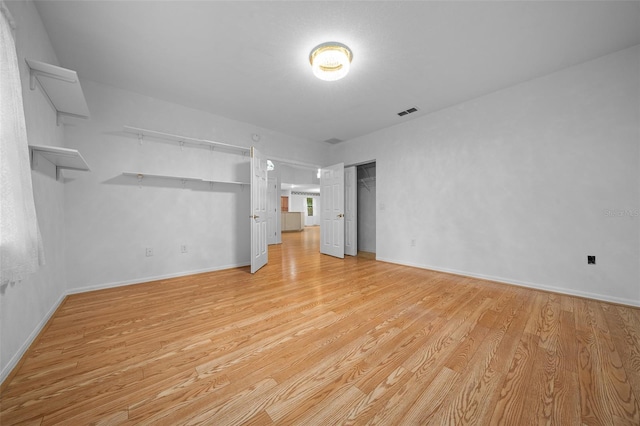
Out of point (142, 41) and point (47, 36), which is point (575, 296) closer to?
point (142, 41)

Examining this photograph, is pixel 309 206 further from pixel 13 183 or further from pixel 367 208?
pixel 13 183

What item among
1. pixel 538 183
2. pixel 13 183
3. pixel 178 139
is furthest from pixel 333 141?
pixel 13 183

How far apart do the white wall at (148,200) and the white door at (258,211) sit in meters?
0.31

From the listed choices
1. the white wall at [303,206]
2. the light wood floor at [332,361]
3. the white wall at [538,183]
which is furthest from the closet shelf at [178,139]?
the white wall at [303,206]

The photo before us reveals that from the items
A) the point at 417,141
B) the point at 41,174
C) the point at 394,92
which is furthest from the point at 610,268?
the point at 41,174

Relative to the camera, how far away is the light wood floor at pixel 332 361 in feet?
3.50

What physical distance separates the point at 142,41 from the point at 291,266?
3.59 metres

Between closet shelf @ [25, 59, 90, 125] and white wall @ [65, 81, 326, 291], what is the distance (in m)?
0.63

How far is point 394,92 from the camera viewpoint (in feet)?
10.1

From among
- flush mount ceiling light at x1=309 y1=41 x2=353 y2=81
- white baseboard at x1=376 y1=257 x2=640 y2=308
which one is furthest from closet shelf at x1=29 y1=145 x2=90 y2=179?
white baseboard at x1=376 y1=257 x2=640 y2=308

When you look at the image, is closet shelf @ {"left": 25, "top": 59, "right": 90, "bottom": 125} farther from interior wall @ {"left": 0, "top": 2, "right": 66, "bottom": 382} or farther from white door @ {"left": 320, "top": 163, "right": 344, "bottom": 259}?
white door @ {"left": 320, "top": 163, "right": 344, "bottom": 259}

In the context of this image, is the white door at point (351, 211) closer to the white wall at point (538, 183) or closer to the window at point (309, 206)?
the white wall at point (538, 183)

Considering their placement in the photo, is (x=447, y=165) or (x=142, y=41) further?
(x=447, y=165)

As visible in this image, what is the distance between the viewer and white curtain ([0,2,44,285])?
106cm
